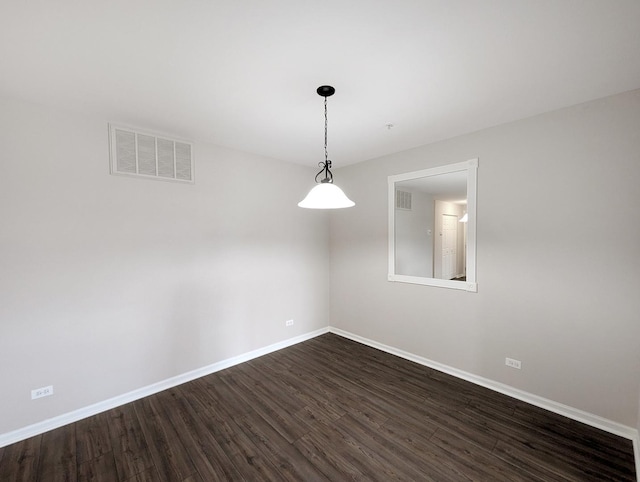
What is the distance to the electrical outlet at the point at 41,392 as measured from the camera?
2.27 metres

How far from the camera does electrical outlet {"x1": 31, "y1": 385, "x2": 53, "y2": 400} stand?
227 centimetres

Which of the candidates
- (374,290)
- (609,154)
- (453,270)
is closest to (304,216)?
(374,290)

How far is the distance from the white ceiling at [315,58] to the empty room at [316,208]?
0.06 feet

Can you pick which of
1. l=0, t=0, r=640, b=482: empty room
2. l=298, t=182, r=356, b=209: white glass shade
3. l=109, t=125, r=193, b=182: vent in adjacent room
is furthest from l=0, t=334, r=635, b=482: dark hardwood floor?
l=109, t=125, r=193, b=182: vent in adjacent room

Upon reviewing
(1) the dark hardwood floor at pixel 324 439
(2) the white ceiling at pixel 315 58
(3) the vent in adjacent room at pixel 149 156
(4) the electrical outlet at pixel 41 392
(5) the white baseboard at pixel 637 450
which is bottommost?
(1) the dark hardwood floor at pixel 324 439

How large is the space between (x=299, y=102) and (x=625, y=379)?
3.50 m

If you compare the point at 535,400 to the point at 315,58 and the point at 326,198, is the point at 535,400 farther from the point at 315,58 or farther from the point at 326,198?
the point at 315,58

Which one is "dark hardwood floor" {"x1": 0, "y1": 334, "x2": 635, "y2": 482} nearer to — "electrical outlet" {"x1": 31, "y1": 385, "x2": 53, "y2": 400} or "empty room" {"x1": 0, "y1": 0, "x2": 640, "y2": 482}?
"empty room" {"x1": 0, "y1": 0, "x2": 640, "y2": 482}

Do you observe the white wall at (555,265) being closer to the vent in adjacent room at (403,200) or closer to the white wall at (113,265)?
the vent in adjacent room at (403,200)

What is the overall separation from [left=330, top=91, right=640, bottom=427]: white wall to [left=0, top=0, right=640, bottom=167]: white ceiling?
0.32 metres

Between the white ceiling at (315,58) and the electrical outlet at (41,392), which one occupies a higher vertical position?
the white ceiling at (315,58)

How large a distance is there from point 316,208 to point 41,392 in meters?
2.80

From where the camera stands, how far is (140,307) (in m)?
2.79

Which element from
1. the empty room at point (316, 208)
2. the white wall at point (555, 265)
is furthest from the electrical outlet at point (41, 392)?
the white wall at point (555, 265)
